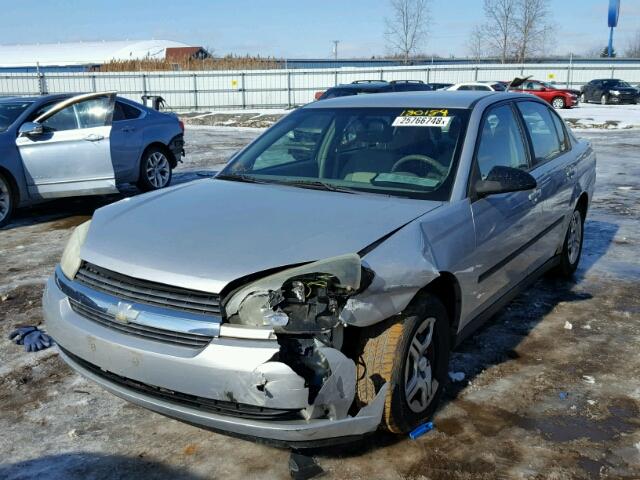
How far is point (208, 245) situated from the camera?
9.41 feet

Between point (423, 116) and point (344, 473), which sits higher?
point (423, 116)

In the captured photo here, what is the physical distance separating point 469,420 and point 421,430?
0.32 m

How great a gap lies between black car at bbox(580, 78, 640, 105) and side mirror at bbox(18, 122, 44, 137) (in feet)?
102

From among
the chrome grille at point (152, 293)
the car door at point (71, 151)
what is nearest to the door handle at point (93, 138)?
the car door at point (71, 151)

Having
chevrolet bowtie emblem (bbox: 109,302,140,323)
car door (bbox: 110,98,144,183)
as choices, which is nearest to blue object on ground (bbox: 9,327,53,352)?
chevrolet bowtie emblem (bbox: 109,302,140,323)

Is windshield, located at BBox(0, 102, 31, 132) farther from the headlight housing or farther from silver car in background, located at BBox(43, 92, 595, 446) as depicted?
the headlight housing

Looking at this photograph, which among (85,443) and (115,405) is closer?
(85,443)

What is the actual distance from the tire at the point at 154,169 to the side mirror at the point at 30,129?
161 cm

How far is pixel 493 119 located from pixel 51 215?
649 centimetres

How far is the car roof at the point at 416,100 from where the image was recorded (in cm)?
413

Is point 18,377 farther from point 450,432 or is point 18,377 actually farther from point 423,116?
point 423,116

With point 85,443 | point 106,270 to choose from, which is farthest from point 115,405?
point 106,270

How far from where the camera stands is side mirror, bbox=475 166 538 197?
11.7 ft

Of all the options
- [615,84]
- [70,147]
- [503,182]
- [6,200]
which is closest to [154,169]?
[70,147]
